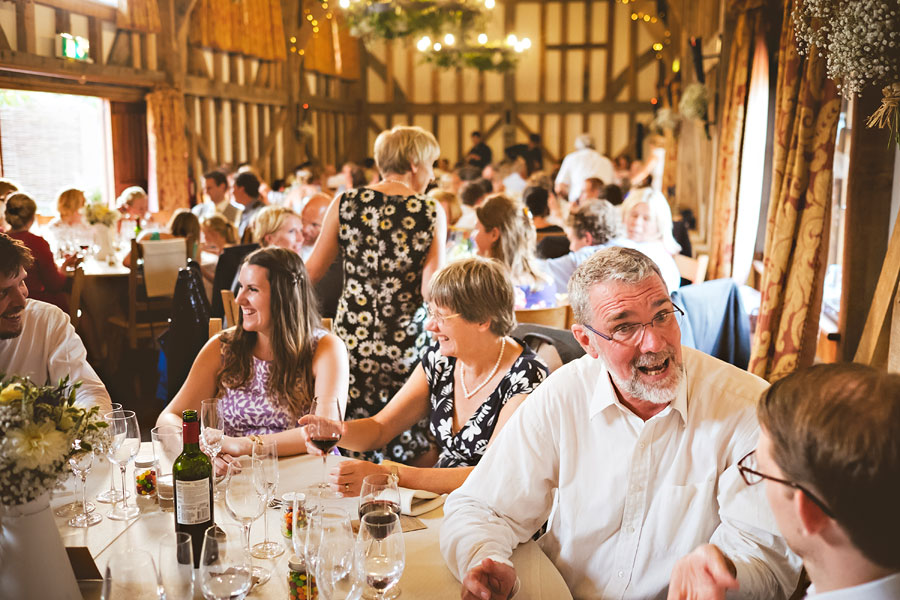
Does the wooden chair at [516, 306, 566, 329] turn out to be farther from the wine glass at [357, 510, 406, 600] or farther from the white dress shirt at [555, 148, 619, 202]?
the white dress shirt at [555, 148, 619, 202]

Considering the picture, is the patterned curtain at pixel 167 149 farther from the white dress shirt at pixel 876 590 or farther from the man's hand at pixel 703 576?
the white dress shirt at pixel 876 590

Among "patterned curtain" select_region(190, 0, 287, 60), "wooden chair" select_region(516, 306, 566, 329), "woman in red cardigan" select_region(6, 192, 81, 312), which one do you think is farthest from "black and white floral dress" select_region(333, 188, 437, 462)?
"patterned curtain" select_region(190, 0, 287, 60)

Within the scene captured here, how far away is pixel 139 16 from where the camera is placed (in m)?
9.08

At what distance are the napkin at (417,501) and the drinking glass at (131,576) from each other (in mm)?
768

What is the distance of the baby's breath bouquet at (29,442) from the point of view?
4.52ft

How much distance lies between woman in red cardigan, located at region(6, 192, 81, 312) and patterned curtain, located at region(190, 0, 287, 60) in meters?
6.56

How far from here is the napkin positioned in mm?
1981

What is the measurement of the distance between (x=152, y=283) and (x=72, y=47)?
330 cm

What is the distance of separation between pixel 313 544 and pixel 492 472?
0.64m

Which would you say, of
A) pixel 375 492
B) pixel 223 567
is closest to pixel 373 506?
pixel 375 492

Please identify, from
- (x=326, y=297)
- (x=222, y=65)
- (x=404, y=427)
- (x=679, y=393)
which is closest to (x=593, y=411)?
(x=679, y=393)

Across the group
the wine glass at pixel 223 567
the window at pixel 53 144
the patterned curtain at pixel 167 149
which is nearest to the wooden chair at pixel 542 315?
the wine glass at pixel 223 567

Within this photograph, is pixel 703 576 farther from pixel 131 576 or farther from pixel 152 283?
pixel 152 283

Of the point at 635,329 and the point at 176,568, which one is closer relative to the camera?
the point at 176,568
